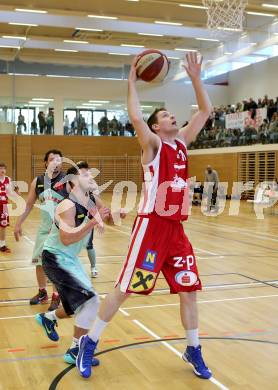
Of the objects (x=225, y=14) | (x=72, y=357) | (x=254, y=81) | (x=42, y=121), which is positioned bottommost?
(x=72, y=357)

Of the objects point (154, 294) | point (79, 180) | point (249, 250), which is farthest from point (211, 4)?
point (79, 180)

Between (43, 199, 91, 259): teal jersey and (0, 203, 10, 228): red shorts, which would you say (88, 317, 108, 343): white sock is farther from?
(0, 203, 10, 228): red shorts

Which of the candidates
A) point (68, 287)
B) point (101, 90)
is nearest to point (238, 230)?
point (68, 287)

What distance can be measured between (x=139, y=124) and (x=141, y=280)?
1141 millimetres

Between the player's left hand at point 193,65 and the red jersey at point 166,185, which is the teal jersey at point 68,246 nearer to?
the red jersey at point 166,185

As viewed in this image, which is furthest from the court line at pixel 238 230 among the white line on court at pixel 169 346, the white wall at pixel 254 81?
the white wall at pixel 254 81

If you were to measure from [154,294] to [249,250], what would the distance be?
4392 mm

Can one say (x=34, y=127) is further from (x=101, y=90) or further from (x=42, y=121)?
(x=101, y=90)

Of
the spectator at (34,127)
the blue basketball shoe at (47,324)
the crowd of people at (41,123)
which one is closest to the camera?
the blue basketball shoe at (47,324)

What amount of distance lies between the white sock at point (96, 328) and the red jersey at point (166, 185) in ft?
2.86

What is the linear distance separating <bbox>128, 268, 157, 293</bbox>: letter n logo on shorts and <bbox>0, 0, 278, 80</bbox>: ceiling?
18.5 meters

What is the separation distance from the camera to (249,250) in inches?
424

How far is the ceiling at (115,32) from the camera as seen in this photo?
2262 cm

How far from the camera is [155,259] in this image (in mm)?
3977
